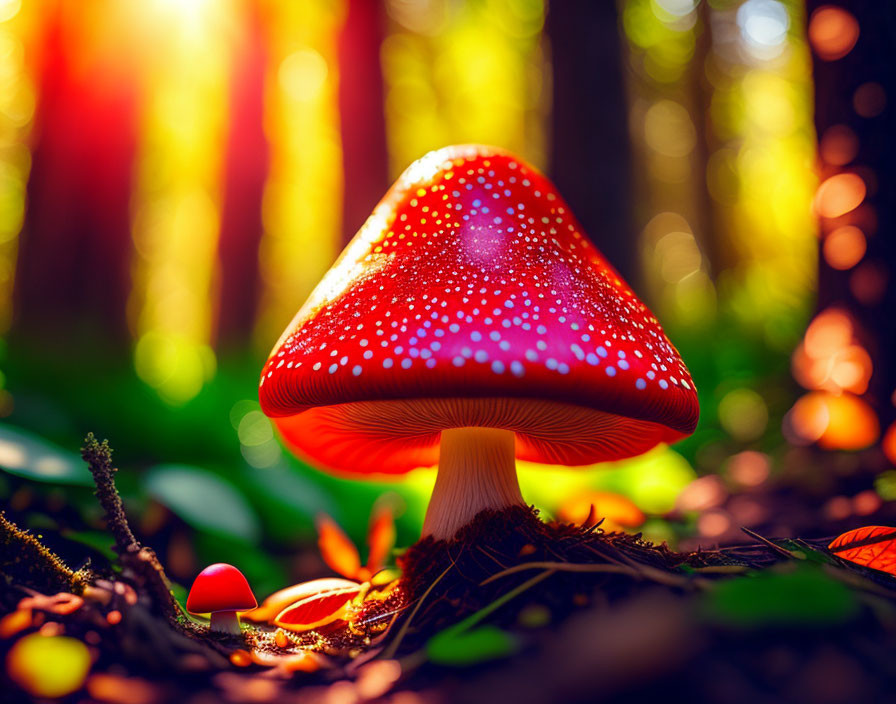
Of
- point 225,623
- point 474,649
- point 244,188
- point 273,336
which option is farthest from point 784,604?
point 244,188

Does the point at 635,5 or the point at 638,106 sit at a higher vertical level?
the point at 635,5

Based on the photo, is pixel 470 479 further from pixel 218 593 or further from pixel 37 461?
pixel 37 461

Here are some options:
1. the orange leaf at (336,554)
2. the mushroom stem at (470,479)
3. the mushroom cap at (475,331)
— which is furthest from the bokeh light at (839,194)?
the orange leaf at (336,554)

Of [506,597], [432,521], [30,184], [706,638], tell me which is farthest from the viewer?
[30,184]

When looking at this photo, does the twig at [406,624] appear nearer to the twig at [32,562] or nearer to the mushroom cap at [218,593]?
the mushroom cap at [218,593]

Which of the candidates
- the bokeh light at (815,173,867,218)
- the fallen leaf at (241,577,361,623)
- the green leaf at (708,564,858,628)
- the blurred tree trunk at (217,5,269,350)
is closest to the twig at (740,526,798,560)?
the green leaf at (708,564,858,628)

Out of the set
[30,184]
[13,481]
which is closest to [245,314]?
[30,184]

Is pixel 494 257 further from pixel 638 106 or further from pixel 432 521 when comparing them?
pixel 638 106
